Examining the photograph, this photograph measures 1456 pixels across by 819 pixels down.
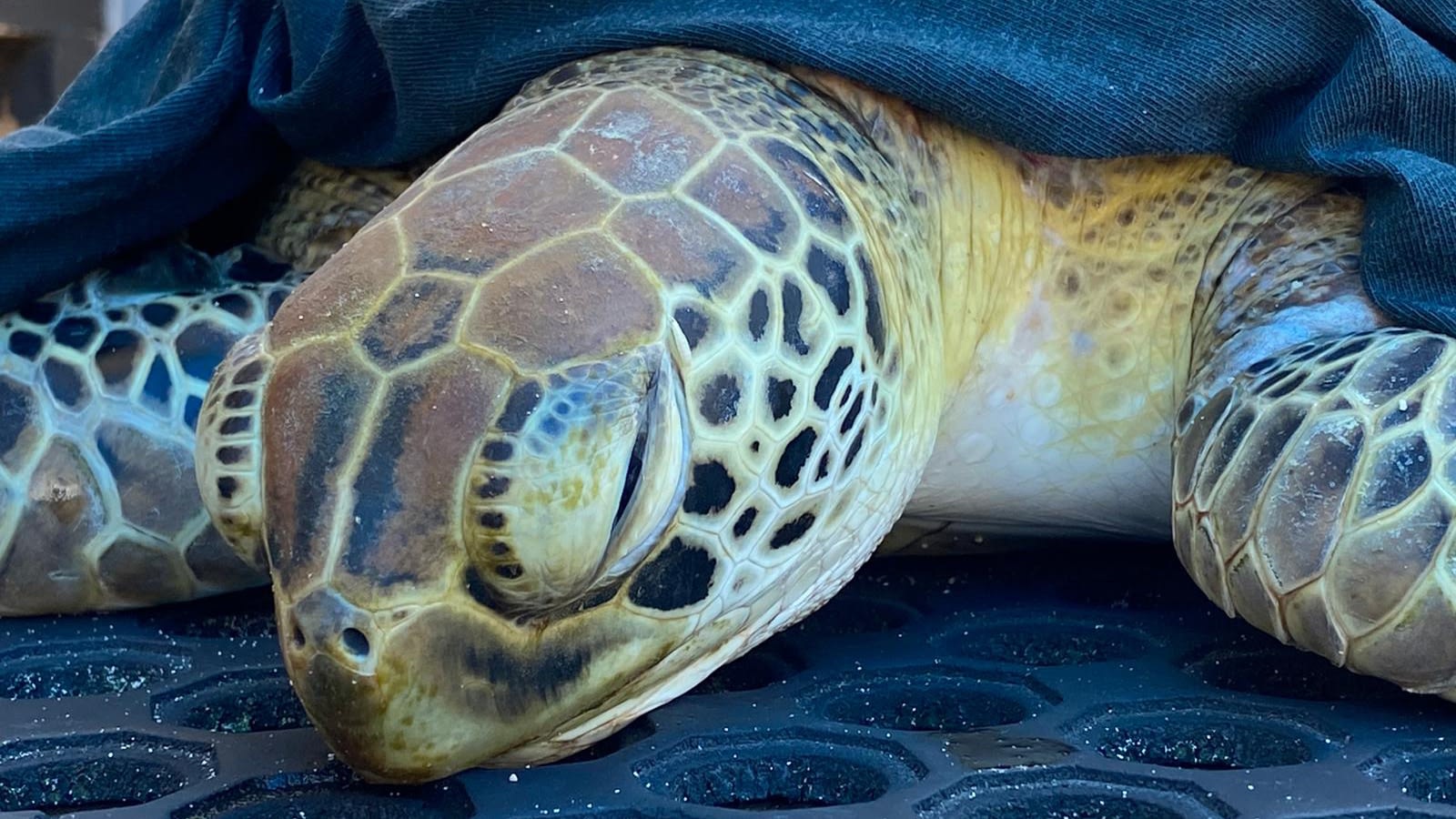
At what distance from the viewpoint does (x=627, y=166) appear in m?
0.94

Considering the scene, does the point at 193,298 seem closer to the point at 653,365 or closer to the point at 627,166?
the point at 627,166

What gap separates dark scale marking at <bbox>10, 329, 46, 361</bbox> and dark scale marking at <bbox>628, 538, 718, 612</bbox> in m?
0.76

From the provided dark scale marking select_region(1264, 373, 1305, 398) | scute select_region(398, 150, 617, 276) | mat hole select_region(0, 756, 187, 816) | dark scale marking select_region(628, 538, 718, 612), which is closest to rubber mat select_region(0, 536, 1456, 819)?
mat hole select_region(0, 756, 187, 816)

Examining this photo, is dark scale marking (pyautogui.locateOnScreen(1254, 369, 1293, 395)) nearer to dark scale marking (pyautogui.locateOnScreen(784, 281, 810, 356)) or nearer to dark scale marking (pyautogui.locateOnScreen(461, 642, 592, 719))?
dark scale marking (pyautogui.locateOnScreen(784, 281, 810, 356))

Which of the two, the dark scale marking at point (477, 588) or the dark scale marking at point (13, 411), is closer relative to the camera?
the dark scale marking at point (477, 588)

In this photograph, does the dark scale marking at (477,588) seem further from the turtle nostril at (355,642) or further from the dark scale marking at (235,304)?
the dark scale marking at (235,304)

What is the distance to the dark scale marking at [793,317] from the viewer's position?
3.04 ft

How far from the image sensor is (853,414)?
0.98 meters

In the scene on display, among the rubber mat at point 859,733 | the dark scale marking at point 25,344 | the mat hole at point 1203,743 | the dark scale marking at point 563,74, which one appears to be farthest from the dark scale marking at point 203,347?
the mat hole at point 1203,743

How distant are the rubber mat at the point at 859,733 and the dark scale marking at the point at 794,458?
0.57 ft

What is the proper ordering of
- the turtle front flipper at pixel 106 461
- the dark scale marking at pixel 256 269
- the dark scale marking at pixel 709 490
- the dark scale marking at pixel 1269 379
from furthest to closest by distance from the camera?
1. the dark scale marking at pixel 256 269
2. the turtle front flipper at pixel 106 461
3. the dark scale marking at pixel 1269 379
4. the dark scale marking at pixel 709 490

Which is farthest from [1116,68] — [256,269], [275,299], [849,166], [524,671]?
[256,269]

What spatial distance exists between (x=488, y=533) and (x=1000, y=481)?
0.67 metres

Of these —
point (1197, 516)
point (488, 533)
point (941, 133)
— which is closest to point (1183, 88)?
point (941, 133)
